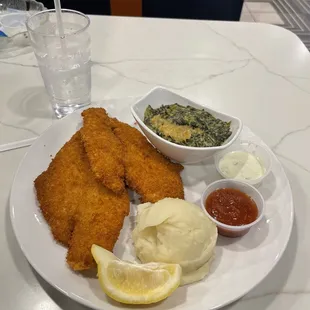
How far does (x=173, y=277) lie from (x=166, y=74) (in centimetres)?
134

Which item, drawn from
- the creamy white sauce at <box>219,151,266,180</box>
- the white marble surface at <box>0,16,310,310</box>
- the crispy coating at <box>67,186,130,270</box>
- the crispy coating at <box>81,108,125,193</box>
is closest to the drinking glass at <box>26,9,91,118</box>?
the white marble surface at <box>0,16,310,310</box>

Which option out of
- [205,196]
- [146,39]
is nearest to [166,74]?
[146,39]

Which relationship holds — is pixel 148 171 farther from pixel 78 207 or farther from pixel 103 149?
pixel 78 207

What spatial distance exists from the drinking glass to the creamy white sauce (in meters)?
0.75

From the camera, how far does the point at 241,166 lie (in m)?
1.57

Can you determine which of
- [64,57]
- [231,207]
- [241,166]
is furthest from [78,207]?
[64,57]

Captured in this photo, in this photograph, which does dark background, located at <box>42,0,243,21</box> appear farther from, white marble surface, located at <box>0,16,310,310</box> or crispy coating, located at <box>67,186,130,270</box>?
crispy coating, located at <box>67,186,130,270</box>

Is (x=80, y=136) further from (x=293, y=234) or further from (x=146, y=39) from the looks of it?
(x=146, y=39)

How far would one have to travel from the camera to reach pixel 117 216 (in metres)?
1.31

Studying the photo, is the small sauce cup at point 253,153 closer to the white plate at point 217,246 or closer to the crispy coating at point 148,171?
the white plate at point 217,246

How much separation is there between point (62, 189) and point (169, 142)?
1.37 feet

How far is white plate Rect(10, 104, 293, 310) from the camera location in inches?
43.8

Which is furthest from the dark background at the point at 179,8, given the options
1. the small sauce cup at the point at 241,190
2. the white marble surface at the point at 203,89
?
the small sauce cup at the point at 241,190

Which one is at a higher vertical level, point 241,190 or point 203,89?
point 241,190
